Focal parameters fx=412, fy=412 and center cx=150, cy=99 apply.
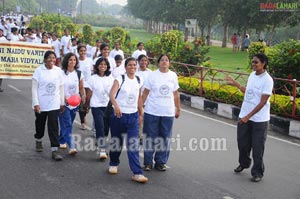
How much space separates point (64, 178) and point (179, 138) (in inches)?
114

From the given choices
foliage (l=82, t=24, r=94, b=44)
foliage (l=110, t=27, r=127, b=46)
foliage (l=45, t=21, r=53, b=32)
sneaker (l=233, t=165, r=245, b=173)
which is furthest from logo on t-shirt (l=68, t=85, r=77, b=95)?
foliage (l=45, t=21, r=53, b=32)

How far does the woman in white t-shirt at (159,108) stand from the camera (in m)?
5.61

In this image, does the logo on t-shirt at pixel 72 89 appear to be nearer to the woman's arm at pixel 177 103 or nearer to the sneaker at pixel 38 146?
the sneaker at pixel 38 146

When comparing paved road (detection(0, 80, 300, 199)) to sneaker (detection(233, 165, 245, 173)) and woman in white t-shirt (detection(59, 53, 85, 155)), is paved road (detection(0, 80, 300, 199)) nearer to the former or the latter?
sneaker (detection(233, 165, 245, 173))

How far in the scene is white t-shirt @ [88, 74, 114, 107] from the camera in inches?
240

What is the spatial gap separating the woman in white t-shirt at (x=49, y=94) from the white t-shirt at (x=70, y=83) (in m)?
0.23

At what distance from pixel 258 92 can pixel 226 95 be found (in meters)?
5.06

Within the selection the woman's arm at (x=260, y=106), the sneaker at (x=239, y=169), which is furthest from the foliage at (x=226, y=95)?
the woman's arm at (x=260, y=106)

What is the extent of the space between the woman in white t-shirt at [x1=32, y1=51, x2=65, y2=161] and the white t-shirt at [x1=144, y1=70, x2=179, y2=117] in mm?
1412

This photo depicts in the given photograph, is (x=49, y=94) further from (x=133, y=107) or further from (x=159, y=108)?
(x=159, y=108)

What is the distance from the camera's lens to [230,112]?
10023 mm

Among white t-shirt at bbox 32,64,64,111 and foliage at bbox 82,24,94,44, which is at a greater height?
foliage at bbox 82,24,94,44

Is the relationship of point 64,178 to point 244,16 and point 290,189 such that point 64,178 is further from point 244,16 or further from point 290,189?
point 244,16

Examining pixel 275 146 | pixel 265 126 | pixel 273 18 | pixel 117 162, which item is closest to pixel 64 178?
pixel 117 162
